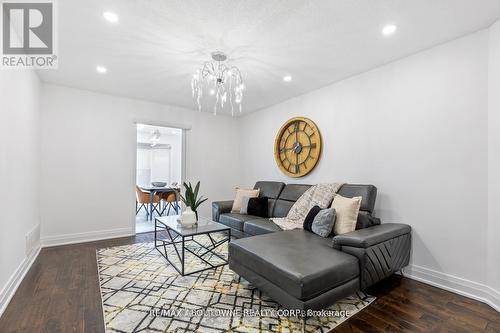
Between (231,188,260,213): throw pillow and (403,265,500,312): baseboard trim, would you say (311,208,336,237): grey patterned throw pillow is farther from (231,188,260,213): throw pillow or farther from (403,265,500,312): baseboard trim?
(231,188,260,213): throw pillow

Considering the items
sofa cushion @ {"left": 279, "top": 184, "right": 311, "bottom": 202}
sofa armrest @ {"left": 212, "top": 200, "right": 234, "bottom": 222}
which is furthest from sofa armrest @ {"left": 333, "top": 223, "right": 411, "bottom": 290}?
Answer: sofa armrest @ {"left": 212, "top": 200, "right": 234, "bottom": 222}

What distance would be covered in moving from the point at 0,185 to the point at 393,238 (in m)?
3.56

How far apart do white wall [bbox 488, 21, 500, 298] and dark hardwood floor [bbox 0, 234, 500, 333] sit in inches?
14.8

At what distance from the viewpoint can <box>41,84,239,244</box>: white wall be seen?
12.0 ft

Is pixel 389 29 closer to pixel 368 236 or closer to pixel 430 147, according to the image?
pixel 430 147

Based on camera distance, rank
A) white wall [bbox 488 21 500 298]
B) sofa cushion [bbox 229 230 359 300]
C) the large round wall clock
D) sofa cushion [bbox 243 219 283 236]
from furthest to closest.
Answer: the large round wall clock < sofa cushion [bbox 243 219 283 236] < white wall [bbox 488 21 500 298] < sofa cushion [bbox 229 230 359 300]

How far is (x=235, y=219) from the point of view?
11.9ft

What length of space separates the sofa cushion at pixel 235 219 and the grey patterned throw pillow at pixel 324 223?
3.77ft

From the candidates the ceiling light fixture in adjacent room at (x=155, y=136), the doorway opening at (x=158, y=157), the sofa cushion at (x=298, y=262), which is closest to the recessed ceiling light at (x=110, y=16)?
the sofa cushion at (x=298, y=262)

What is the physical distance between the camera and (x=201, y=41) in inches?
95.3

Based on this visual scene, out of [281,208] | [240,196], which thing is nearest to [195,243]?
[240,196]

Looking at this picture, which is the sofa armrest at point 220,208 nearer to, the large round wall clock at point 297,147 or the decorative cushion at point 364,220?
the large round wall clock at point 297,147

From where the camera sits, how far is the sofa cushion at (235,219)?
3535 millimetres

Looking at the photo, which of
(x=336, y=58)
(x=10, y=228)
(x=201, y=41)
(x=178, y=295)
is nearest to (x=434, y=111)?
(x=336, y=58)
